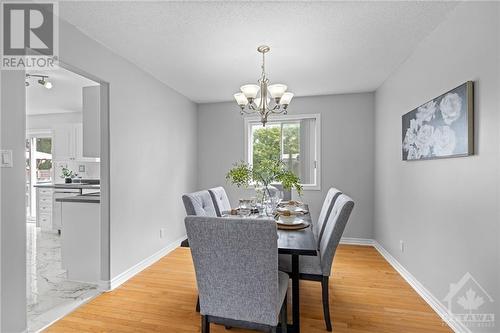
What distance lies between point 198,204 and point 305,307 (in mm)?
1332

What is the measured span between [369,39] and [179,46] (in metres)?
1.83

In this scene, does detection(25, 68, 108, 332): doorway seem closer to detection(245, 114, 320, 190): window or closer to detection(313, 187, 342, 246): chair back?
detection(313, 187, 342, 246): chair back

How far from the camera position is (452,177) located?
6.57ft

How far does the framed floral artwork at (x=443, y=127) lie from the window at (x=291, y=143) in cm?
169

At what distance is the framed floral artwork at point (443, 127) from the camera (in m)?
1.78

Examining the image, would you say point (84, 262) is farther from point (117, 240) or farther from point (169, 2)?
point (169, 2)

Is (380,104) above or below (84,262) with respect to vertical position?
above

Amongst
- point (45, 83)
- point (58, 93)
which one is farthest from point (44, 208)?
point (45, 83)

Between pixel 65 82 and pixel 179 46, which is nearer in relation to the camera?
pixel 179 46

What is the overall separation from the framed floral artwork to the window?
1.69 meters

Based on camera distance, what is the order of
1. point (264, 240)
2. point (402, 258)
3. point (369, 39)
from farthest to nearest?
1. point (402, 258)
2. point (369, 39)
3. point (264, 240)

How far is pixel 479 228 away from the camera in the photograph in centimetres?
170

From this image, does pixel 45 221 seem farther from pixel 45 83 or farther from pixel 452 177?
pixel 452 177

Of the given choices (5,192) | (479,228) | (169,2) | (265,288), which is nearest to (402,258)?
(479,228)
